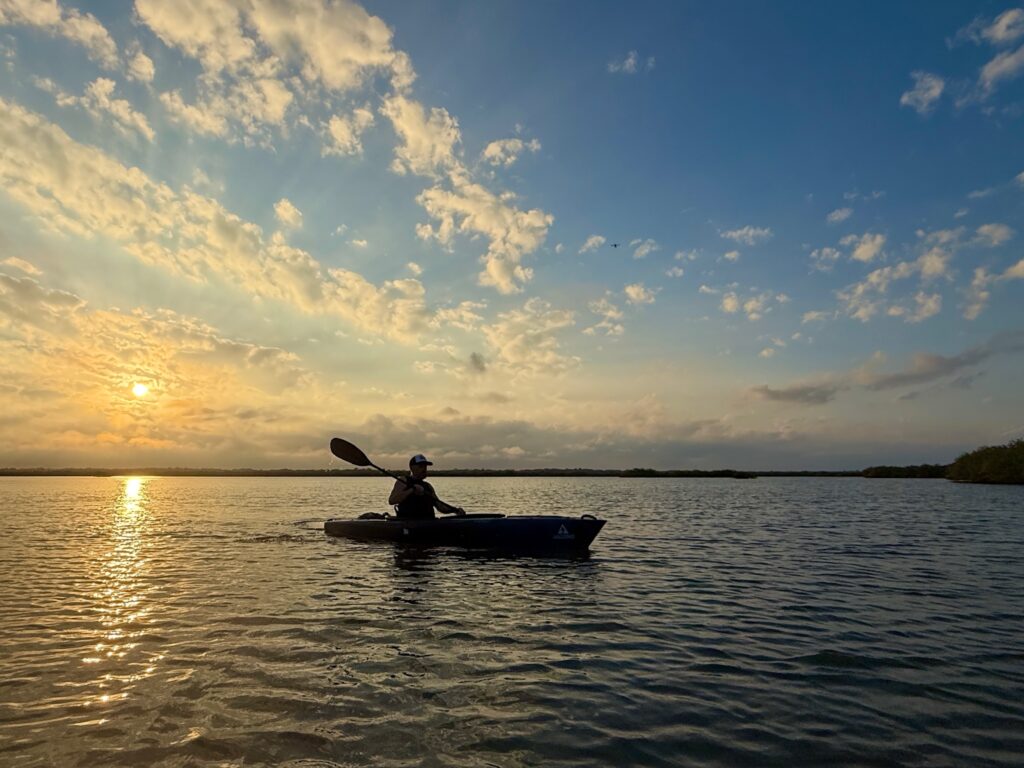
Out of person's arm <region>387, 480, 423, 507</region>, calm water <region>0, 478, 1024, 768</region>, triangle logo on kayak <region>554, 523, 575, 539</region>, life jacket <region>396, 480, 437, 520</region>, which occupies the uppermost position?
person's arm <region>387, 480, 423, 507</region>

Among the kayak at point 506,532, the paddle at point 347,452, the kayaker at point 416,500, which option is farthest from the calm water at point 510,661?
the paddle at point 347,452

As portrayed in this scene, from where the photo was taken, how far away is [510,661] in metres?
7.27

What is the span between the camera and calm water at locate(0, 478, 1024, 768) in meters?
5.09

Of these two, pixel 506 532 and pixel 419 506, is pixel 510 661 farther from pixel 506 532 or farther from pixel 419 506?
pixel 419 506

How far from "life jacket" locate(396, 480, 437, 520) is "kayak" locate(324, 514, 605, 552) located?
33 cm

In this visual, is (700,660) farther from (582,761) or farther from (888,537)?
(888,537)

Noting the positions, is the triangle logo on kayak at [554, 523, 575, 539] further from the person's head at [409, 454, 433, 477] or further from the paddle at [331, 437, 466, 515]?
the paddle at [331, 437, 466, 515]

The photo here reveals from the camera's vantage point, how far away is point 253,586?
12.0 meters

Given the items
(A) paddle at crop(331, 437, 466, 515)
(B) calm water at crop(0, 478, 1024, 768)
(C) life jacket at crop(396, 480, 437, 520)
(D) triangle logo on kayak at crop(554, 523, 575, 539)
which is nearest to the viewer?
(B) calm water at crop(0, 478, 1024, 768)

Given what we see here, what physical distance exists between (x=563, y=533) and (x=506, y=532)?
5.14 feet

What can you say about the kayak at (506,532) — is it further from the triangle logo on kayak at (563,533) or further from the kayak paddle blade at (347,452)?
the kayak paddle blade at (347,452)

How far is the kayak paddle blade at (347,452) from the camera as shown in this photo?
2075 cm

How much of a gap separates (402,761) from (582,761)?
1.44 meters

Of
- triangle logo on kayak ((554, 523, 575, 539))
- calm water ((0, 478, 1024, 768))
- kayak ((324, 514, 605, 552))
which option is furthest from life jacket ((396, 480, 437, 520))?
triangle logo on kayak ((554, 523, 575, 539))
